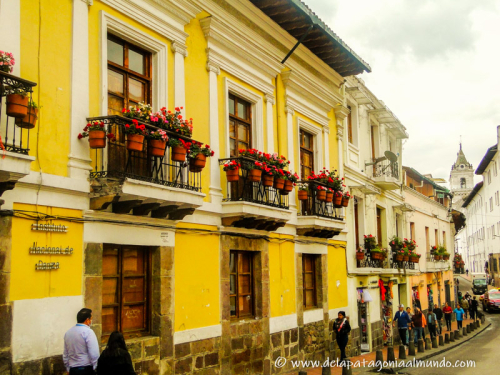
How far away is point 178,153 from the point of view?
28.3ft

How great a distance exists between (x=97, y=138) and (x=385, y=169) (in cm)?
1535

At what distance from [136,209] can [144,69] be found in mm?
2593

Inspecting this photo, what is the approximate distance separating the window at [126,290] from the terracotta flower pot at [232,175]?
7.74ft

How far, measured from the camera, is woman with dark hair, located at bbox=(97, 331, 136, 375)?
6344 mm

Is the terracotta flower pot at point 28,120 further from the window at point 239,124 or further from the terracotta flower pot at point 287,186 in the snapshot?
the terracotta flower pot at point 287,186

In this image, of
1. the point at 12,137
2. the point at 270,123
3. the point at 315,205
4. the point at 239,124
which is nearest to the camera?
the point at 12,137

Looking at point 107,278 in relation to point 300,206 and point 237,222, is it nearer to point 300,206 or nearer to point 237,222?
point 237,222

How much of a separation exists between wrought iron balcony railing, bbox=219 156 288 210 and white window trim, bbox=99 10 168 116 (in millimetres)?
2002

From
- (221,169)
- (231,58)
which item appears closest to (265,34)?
(231,58)

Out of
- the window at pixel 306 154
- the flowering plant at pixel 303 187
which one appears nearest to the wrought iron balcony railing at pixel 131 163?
the flowering plant at pixel 303 187

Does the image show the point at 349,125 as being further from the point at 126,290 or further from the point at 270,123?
the point at 126,290

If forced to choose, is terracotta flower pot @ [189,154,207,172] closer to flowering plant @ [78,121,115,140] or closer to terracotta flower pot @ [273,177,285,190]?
flowering plant @ [78,121,115,140]

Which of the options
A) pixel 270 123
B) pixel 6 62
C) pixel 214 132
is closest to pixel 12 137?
pixel 6 62

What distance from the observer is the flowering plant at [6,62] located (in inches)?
244
